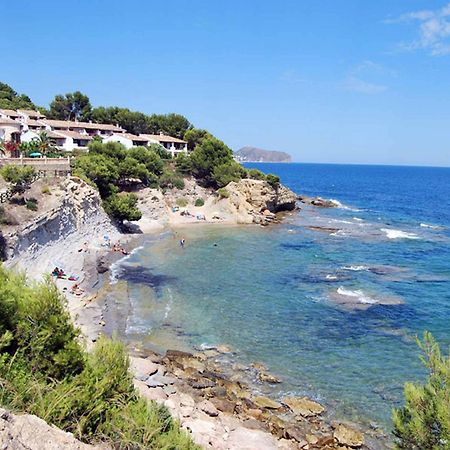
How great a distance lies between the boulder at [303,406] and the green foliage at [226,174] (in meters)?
60.0

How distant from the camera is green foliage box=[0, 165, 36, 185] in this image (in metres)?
41.3

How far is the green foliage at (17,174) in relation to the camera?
41.3 metres

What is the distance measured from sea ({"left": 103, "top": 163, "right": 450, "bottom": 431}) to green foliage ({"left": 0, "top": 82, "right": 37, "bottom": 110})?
58172 mm

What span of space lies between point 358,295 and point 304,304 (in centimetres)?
559

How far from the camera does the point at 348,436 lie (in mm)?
19328

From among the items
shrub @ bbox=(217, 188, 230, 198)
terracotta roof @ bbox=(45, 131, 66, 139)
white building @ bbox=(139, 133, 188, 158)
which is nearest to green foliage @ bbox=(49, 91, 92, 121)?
white building @ bbox=(139, 133, 188, 158)

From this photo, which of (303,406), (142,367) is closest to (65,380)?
(142,367)

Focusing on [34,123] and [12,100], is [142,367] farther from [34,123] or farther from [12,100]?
[12,100]

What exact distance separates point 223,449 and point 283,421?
149 inches

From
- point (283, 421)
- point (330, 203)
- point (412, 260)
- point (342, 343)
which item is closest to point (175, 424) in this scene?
point (283, 421)

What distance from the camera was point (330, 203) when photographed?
98875 millimetres

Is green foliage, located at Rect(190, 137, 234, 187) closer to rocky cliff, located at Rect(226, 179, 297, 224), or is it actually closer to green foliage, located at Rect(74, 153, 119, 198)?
rocky cliff, located at Rect(226, 179, 297, 224)

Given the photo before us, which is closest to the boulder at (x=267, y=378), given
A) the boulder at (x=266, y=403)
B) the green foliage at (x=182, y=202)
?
the boulder at (x=266, y=403)

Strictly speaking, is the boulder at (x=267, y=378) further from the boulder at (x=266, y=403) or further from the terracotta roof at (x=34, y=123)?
the terracotta roof at (x=34, y=123)
